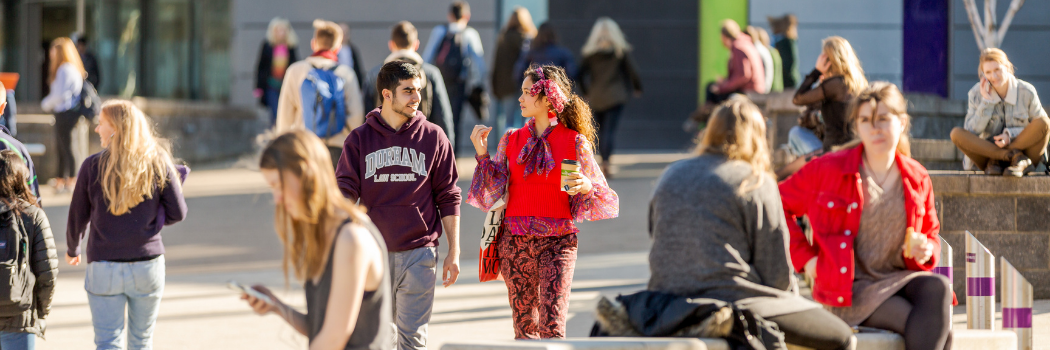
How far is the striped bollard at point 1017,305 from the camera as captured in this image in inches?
198

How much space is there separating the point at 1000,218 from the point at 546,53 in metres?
5.91

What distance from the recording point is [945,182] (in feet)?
22.9

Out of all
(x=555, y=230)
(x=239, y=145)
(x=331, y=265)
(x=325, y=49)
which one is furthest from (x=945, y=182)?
(x=239, y=145)

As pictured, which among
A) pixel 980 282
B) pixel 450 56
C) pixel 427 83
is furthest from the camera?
pixel 450 56

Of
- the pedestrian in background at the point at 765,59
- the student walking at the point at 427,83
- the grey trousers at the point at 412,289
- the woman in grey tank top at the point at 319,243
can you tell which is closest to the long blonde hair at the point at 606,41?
the pedestrian in background at the point at 765,59

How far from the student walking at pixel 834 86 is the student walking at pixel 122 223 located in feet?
14.8

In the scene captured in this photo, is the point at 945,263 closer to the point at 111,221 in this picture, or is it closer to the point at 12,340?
the point at 111,221

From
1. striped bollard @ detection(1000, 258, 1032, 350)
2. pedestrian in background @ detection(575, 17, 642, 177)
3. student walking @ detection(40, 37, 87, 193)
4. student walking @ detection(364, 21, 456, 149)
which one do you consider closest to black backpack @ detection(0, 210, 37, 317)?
student walking @ detection(364, 21, 456, 149)

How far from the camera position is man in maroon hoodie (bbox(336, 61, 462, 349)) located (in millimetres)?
4754

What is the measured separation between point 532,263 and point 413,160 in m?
0.75

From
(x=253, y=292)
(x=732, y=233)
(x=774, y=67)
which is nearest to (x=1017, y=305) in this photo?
(x=732, y=233)

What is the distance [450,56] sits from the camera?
10844 mm

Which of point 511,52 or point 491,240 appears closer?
point 491,240

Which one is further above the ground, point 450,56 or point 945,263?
point 450,56
